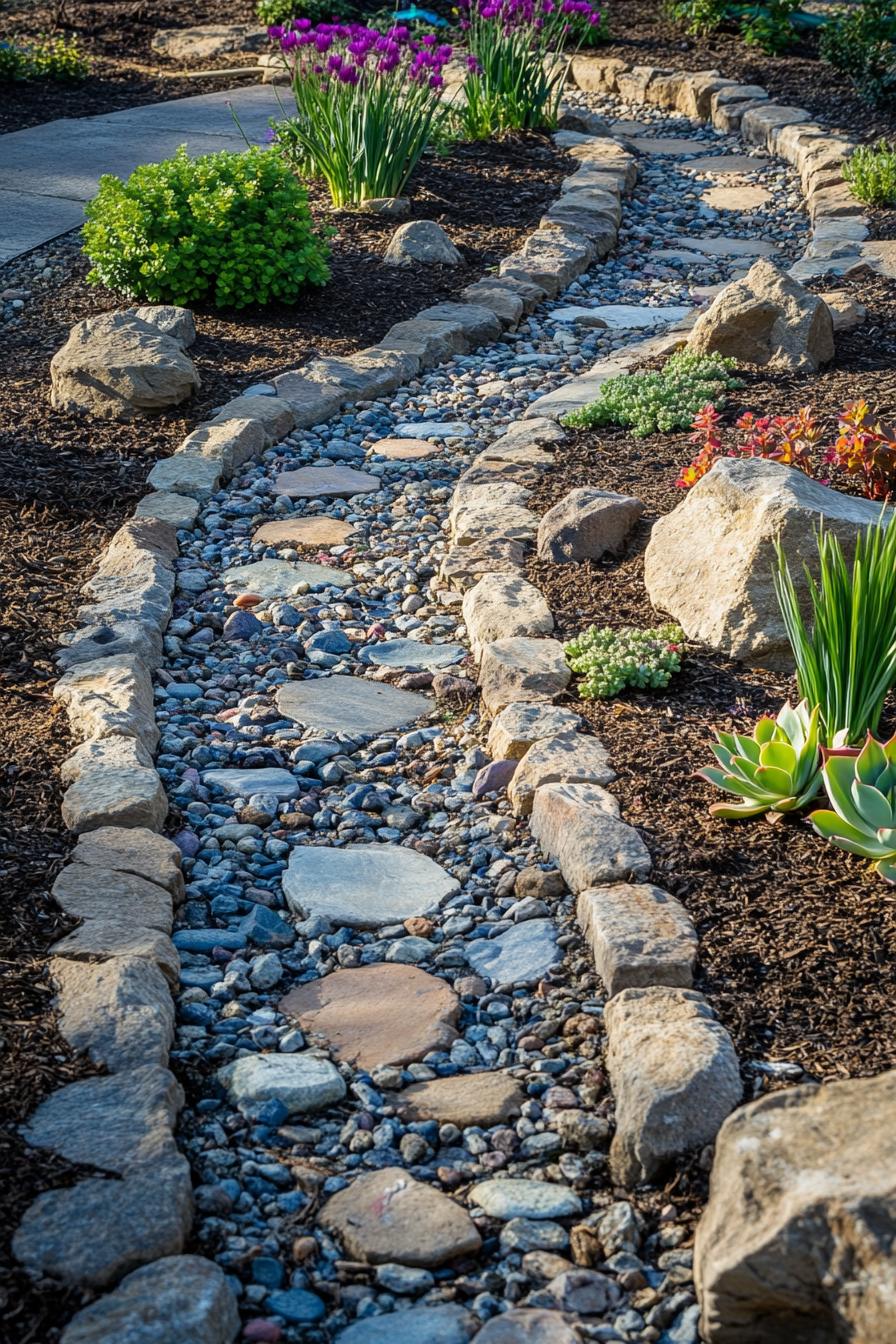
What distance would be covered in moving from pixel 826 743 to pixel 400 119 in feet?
17.1

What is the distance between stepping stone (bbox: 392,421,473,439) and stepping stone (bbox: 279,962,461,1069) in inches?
116

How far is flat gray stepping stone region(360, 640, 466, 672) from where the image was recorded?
3881 mm

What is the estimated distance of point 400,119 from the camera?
7.08 meters

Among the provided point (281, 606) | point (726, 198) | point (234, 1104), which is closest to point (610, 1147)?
point (234, 1104)

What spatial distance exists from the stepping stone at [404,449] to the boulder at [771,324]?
1147 mm

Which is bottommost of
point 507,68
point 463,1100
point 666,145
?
point 463,1100

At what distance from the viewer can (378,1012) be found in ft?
8.63

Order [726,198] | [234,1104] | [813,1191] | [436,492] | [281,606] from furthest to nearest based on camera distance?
[726,198] < [436,492] < [281,606] < [234,1104] < [813,1191]

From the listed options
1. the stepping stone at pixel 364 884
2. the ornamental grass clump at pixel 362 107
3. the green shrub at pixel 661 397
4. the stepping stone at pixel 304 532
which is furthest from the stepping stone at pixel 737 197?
the stepping stone at pixel 364 884

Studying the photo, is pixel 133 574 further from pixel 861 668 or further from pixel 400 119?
pixel 400 119

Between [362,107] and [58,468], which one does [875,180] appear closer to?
[362,107]

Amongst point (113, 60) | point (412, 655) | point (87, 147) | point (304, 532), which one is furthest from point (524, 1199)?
point (113, 60)

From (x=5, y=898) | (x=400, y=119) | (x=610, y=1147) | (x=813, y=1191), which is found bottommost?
(x=610, y=1147)

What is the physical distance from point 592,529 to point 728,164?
239 inches
